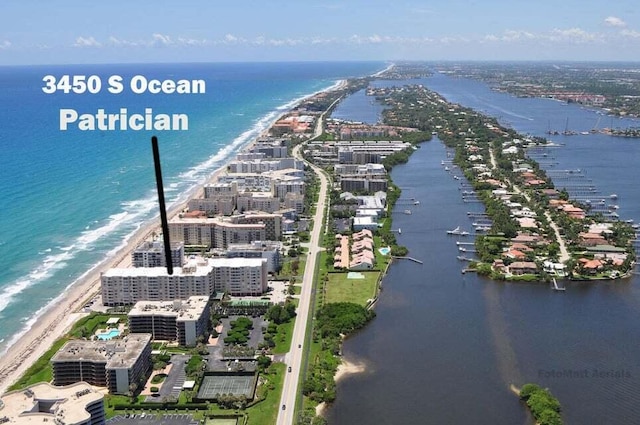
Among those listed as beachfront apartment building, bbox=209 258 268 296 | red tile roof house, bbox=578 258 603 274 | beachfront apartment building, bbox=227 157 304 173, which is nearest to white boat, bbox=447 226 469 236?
red tile roof house, bbox=578 258 603 274

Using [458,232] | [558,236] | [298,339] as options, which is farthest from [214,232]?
[558,236]

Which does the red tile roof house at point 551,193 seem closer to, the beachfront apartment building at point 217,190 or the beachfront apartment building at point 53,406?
the beachfront apartment building at point 217,190

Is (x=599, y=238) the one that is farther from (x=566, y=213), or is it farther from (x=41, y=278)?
(x=41, y=278)

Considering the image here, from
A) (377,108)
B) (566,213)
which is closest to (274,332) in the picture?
(566,213)

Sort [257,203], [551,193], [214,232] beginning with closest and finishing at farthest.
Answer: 1. [214,232]
2. [257,203]
3. [551,193]

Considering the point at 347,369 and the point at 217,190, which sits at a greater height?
the point at 217,190

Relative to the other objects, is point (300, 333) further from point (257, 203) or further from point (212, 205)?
point (212, 205)

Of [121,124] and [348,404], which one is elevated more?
[121,124]
